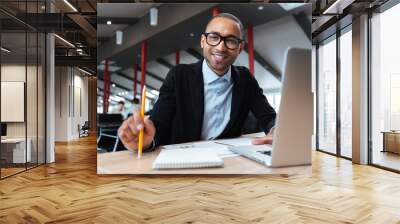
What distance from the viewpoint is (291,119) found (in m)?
4.37

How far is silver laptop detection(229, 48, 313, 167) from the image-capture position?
425cm

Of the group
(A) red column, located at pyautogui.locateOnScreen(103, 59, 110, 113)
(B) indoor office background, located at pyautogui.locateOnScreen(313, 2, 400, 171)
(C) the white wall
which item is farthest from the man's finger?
(C) the white wall

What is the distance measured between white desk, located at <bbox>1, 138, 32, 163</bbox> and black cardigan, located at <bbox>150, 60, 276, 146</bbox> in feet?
9.92

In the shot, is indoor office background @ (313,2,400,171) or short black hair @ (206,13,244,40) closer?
short black hair @ (206,13,244,40)

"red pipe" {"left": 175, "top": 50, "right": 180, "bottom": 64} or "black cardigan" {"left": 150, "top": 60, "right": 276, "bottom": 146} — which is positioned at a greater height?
"red pipe" {"left": 175, "top": 50, "right": 180, "bottom": 64}

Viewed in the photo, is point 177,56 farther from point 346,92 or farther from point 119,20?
point 346,92

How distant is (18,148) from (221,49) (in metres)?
4.03

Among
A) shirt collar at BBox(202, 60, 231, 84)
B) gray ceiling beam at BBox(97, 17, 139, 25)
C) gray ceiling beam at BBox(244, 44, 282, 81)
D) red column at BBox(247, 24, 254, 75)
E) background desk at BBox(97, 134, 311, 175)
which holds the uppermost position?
gray ceiling beam at BBox(97, 17, 139, 25)

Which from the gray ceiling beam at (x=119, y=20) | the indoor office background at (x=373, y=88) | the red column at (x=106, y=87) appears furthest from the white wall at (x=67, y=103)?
the gray ceiling beam at (x=119, y=20)

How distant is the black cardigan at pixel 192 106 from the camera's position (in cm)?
435

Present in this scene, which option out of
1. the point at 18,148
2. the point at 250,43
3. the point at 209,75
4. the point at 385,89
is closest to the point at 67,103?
the point at 18,148

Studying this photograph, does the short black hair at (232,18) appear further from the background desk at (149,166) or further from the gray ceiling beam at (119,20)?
the background desk at (149,166)

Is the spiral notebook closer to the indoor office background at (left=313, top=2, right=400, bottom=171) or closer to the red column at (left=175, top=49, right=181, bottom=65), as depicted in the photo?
the red column at (left=175, top=49, right=181, bottom=65)

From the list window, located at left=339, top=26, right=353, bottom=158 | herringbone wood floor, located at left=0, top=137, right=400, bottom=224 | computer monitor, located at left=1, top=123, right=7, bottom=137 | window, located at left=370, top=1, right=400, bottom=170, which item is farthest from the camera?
window, located at left=339, top=26, right=353, bottom=158
